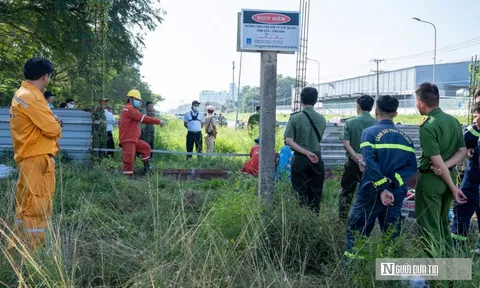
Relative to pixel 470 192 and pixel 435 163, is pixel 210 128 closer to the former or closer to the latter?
pixel 470 192

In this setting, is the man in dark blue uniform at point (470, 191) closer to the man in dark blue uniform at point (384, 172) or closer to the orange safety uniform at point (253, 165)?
the man in dark blue uniform at point (384, 172)

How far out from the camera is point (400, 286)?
3.55 m

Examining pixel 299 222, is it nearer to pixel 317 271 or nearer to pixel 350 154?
pixel 317 271

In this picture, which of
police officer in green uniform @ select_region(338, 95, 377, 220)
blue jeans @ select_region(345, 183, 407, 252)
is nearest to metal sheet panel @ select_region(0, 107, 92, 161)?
police officer in green uniform @ select_region(338, 95, 377, 220)

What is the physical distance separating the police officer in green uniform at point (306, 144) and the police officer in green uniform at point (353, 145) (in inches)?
19.5

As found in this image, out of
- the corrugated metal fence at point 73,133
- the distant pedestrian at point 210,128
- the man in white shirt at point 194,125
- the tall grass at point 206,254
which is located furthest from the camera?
the distant pedestrian at point 210,128

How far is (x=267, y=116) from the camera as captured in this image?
5676 mm

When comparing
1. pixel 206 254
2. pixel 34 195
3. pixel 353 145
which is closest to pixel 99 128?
→ pixel 353 145

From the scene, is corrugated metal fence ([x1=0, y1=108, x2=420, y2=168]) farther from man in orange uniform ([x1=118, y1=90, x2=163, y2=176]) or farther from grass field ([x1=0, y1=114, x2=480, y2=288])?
grass field ([x1=0, y1=114, x2=480, y2=288])

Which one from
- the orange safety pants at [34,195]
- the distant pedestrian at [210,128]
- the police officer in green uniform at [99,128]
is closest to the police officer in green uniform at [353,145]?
the orange safety pants at [34,195]

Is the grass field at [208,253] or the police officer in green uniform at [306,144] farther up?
the police officer in green uniform at [306,144]

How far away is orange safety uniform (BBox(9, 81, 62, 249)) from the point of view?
438cm

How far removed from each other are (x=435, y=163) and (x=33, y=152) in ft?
12.0

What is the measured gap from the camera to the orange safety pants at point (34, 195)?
14.0 ft
